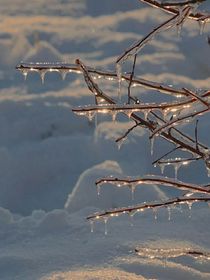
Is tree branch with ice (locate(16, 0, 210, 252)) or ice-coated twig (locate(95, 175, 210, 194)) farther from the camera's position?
ice-coated twig (locate(95, 175, 210, 194))


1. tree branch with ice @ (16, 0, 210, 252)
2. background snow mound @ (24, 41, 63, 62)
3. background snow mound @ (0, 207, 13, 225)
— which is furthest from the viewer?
background snow mound @ (24, 41, 63, 62)

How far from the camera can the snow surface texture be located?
3195 millimetres

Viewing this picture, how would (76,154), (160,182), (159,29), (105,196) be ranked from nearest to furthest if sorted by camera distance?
(159,29), (160,182), (105,196), (76,154)

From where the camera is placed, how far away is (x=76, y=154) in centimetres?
552

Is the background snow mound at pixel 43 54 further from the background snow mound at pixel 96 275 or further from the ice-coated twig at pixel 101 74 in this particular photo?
the ice-coated twig at pixel 101 74

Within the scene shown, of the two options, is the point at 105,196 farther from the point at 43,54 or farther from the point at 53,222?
the point at 43,54

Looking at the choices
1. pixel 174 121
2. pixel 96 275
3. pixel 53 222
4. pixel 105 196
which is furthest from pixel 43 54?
pixel 174 121

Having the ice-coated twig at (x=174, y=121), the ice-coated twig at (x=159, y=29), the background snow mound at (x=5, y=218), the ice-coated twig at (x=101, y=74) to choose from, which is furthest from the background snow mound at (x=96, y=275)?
the ice-coated twig at (x=159, y=29)

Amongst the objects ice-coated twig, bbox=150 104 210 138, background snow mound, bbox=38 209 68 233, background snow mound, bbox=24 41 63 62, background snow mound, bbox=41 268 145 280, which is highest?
background snow mound, bbox=24 41 63 62

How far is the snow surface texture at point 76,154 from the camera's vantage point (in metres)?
3.20

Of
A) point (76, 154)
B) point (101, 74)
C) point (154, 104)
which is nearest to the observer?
point (154, 104)

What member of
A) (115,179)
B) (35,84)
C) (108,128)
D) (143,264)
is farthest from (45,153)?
(115,179)

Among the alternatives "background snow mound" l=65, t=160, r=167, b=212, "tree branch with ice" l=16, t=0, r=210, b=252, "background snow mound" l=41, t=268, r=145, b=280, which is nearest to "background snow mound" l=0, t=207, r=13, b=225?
"background snow mound" l=65, t=160, r=167, b=212

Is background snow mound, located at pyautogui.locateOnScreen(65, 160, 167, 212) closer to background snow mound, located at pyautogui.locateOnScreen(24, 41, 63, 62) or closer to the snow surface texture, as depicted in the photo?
the snow surface texture
